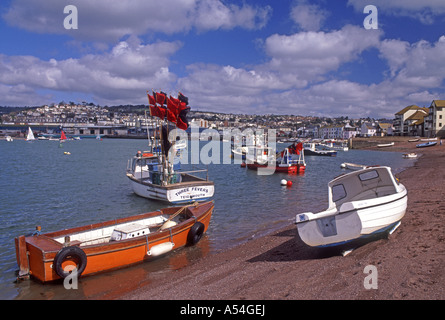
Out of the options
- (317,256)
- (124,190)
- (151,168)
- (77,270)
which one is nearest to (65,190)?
(124,190)

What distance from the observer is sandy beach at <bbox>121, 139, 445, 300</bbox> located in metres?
7.09

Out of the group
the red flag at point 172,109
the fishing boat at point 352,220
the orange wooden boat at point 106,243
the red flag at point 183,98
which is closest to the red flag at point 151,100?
the red flag at point 172,109

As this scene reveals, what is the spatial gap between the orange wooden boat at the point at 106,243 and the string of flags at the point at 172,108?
22.3ft

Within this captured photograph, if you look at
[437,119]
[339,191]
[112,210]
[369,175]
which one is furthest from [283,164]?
[437,119]

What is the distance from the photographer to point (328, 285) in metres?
7.46

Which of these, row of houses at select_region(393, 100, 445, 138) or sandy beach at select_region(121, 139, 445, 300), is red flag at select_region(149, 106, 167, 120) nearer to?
sandy beach at select_region(121, 139, 445, 300)

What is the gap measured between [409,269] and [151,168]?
61.3ft

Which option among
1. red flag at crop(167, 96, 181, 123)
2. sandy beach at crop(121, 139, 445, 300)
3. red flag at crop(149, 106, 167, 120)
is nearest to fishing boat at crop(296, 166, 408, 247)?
sandy beach at crop(121, 139, 445, 300)

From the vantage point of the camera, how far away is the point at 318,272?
8.36m

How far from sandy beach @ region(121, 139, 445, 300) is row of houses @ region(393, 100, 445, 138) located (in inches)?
4008

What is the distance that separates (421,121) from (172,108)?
115819 mm
